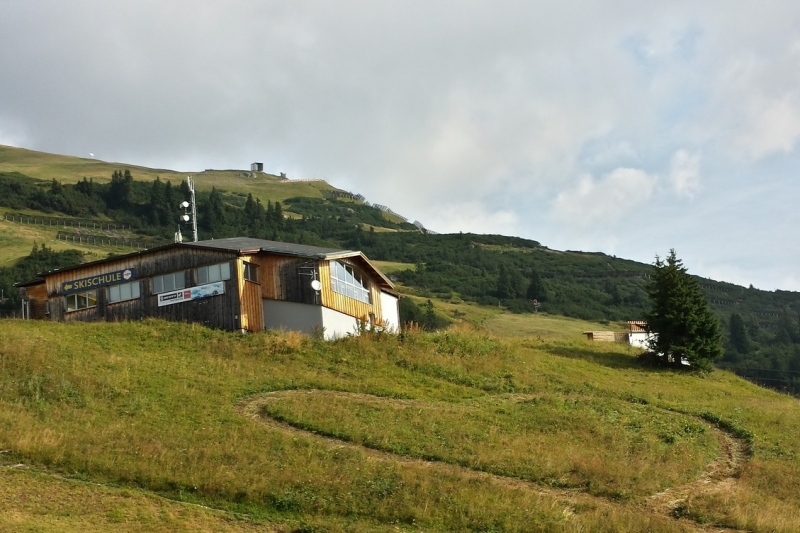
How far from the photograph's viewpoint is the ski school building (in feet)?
129

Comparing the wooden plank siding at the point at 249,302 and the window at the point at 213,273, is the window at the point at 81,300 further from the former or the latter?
the wooden plank siding at the point at 249,302

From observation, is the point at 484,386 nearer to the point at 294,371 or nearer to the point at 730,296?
the point at 294,371

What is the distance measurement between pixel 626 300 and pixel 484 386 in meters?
90.9

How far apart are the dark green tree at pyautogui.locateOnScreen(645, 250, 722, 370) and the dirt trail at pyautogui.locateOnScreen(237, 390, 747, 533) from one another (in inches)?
549

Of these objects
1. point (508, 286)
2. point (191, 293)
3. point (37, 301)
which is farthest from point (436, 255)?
point (191, 293)

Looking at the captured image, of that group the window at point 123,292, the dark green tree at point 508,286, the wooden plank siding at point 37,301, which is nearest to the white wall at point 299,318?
the window at point 123,292

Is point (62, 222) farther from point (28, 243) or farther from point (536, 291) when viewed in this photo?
point (536, 291)

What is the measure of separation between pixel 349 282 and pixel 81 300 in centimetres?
1354

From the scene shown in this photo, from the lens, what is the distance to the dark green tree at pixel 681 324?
42625mm

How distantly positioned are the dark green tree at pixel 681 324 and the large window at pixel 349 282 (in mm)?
15062

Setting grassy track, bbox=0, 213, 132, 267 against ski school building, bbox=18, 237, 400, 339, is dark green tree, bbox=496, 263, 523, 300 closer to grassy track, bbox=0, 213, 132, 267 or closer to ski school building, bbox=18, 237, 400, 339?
grassy track, bbox=0, 213, 132, 267

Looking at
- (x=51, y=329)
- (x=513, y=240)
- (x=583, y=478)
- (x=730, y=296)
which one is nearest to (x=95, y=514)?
(x=583, y=478)

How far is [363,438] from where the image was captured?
24062 mm

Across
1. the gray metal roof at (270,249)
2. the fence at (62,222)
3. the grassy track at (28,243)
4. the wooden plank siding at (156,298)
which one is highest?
the fence at (62,222)
